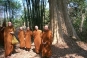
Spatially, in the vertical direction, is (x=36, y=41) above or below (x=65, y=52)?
above

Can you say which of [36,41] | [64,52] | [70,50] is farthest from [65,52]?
[36,41]

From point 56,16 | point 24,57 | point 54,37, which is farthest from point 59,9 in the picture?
point 24,57

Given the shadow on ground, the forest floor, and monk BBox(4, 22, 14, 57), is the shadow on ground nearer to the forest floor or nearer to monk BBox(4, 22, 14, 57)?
the forest floor

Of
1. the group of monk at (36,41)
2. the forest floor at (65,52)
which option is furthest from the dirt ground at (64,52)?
the group of monk at (36,41)

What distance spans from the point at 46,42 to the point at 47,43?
0.08 m

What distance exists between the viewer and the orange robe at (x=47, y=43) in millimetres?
12758

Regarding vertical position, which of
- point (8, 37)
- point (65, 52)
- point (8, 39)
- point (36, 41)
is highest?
point (8, 37)

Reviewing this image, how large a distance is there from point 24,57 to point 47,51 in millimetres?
1371

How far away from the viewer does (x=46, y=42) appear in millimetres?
12859

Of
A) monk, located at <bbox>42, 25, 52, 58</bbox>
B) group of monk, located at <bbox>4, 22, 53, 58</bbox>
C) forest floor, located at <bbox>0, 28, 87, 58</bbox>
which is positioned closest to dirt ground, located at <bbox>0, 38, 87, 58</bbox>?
forest floor, located at <bbox>0, 28, 87, 58</bbox>

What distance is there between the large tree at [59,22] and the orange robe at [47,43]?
1832 mm

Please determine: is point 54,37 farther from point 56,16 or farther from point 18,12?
point 18,12

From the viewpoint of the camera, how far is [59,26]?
50.0ft

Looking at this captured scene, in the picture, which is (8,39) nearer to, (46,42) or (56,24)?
(46,42)
